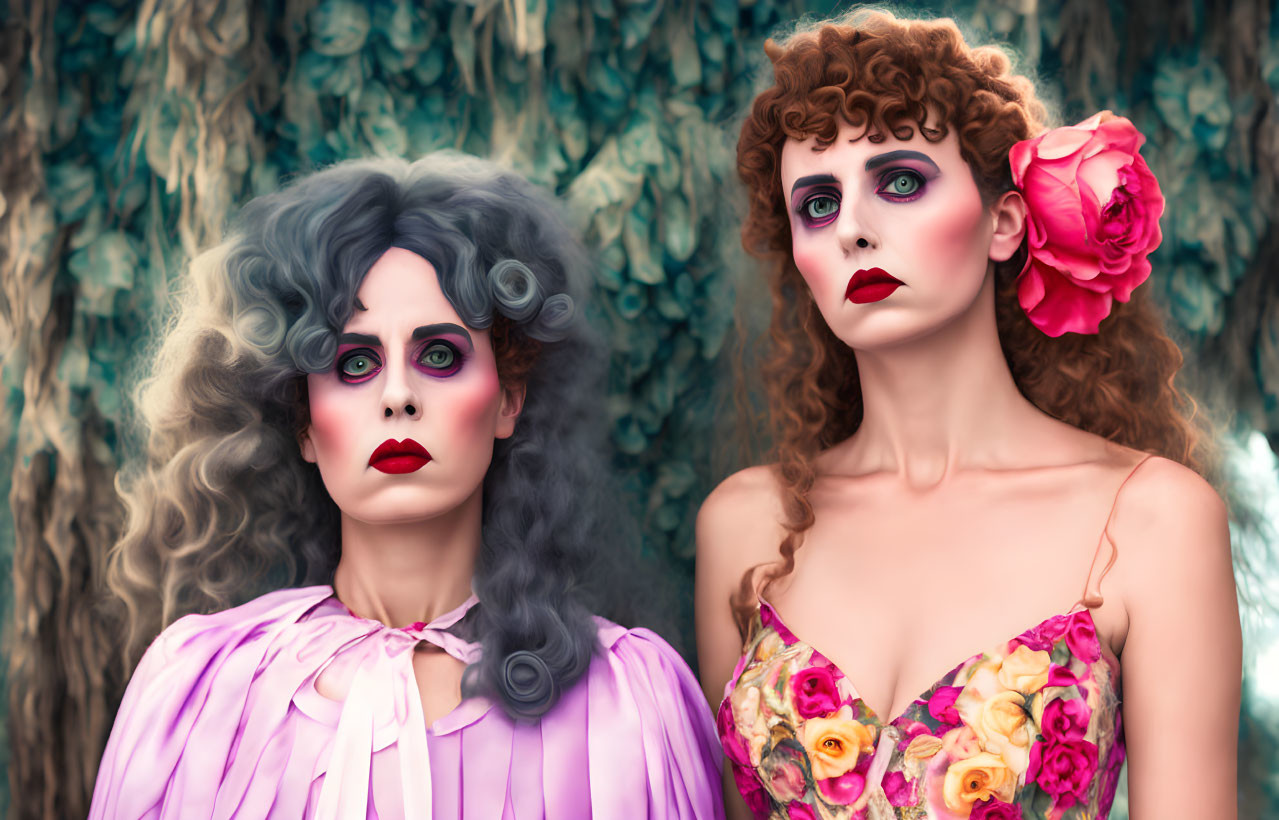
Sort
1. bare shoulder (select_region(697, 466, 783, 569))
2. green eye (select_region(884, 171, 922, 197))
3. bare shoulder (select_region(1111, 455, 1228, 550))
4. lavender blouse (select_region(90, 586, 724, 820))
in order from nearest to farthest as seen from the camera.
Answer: lavender blouse (select_region(90, 586, 724, 820)), bare shoulder (select_region(1111, 455, 1228, 550)), green eye (select_region(884, 171, 922, 197)), bare shoulder (select_region(697, 466, 783, 569))

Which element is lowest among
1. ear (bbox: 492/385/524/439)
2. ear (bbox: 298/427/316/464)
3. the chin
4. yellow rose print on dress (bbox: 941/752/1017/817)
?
yellow rose print on dress (bbox: 941/752/1017/817)

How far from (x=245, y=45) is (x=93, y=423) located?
0.78 metres

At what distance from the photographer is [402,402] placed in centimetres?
186

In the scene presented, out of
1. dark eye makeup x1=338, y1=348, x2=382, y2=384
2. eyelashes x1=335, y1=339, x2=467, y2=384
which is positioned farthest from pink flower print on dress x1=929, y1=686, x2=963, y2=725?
dark eye makeup x1=338, y1=348, x2=382, y2=384

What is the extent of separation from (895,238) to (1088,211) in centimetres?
31

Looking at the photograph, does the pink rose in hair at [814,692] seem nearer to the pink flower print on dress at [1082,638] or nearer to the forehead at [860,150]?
the pink flower print on dress at [1082,638]

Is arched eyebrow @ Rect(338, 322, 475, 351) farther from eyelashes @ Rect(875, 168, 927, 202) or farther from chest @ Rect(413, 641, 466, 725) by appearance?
eyelashes @ Rect(875, 168, 927, 202)

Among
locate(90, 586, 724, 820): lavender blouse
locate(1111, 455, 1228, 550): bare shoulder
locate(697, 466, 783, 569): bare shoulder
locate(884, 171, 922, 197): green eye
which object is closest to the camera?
locate(90, 586, 724, 820): lavender blouse

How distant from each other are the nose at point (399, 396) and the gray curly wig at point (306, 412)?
0.11 meters

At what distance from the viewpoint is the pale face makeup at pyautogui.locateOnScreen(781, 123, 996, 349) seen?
1.98 meters

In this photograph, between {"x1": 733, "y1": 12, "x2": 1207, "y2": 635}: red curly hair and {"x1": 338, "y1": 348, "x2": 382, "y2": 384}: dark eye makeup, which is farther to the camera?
{"x1": 733, "y1": 12, "x2": 1207, "y2": 635}: red curly hair

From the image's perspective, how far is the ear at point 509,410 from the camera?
2072 mm

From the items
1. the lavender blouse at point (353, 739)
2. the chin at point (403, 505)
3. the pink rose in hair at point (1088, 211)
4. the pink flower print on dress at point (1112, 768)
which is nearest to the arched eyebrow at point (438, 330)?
the chin at point (403, 505)

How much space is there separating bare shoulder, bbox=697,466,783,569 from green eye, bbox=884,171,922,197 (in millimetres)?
574
